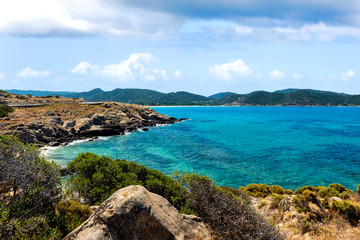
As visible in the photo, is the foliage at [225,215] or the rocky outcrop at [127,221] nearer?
the rocky outcrop at [127,221]

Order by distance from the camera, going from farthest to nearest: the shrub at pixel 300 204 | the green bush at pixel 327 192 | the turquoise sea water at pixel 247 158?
the turquoise sea water at pixel 247 158, the green bush at pixel 327 192, the shrub at pixel 300 204

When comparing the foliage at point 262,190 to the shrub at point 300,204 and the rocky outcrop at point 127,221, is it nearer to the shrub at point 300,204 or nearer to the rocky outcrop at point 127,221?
the shrub at point 300,204

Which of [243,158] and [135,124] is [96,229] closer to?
[243,158]

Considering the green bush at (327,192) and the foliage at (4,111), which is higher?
the foliage at (4,111)

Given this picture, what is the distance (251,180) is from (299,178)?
25.7 ft

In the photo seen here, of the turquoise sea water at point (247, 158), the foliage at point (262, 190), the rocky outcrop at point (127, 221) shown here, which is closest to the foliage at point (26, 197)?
the rocky outcrop at point (127, 221)

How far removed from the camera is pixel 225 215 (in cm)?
945

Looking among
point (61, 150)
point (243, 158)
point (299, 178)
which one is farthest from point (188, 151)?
point (61, 150)

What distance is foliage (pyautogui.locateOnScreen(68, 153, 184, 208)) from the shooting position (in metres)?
15.0

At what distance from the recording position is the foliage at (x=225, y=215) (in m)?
8.53

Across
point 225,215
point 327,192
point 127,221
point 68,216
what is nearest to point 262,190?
point 327,192

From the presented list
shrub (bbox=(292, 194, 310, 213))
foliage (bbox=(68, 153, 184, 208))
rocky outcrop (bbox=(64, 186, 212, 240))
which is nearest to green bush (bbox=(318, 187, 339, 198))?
shrub (bbox=(292, 194, 310, 213))

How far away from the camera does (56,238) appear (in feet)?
26.4

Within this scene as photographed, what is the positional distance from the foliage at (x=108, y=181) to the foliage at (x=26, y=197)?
13.6 ft
